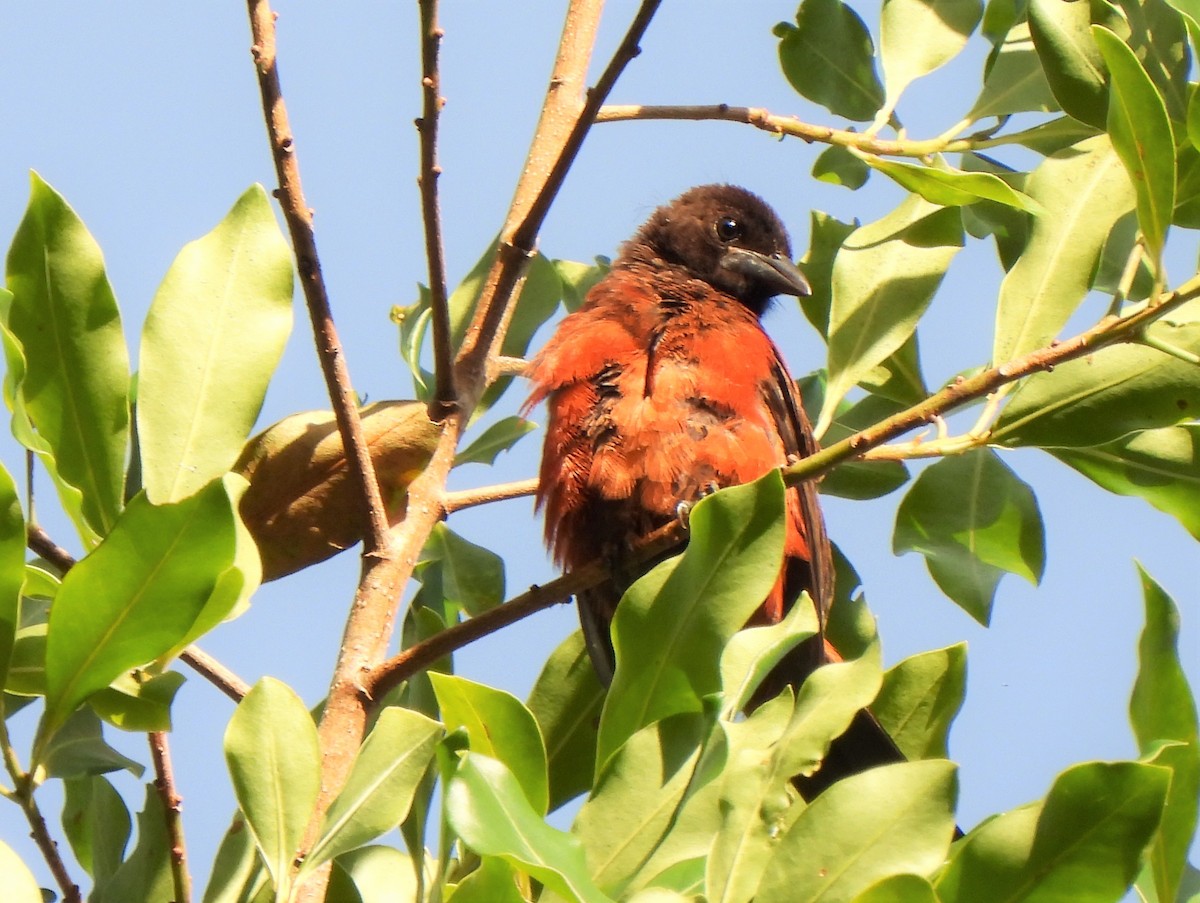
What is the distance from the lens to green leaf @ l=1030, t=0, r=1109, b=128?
258cm

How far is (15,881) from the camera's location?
187cm

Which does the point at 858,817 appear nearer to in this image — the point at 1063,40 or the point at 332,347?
the point at 332,347

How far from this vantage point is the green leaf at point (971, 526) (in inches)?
120

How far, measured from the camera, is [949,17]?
133 inches

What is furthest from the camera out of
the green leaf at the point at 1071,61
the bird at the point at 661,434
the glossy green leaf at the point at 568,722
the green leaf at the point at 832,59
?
the bird at the point at 661,434

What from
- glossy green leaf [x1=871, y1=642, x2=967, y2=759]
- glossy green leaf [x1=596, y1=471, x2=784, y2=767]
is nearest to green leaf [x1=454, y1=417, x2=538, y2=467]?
glossy green leaf [x1=871, y1=642, x2=967, y2=759]

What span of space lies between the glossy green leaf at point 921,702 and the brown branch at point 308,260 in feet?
3.46

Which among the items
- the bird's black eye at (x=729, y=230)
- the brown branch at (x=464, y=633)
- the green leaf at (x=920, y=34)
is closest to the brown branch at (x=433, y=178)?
the brown branch at (x=464, y=633)

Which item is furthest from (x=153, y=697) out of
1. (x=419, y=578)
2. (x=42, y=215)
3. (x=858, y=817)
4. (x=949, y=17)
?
(x=949, y=17)

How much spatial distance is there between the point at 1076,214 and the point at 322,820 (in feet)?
6.05

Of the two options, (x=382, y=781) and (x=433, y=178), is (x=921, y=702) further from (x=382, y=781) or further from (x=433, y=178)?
(x=433, y=178)

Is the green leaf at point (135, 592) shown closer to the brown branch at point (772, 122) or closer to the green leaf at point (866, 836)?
the green leaf at point (866, 836)

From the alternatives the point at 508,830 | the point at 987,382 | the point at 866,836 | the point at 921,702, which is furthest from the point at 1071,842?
the point at 921,702

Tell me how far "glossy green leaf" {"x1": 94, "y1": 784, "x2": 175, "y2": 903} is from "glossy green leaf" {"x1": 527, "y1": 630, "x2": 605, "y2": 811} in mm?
714
